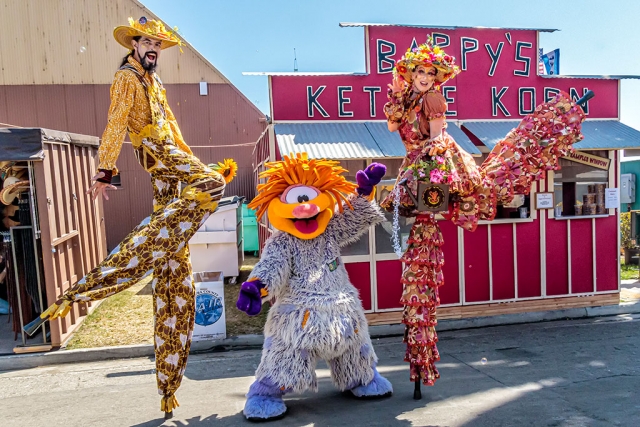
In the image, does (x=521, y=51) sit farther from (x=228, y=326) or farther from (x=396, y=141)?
(x=228, y=326)

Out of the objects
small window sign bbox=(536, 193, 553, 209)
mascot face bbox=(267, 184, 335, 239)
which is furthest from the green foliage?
mascot face bbox=(267, 184, 335, 239)

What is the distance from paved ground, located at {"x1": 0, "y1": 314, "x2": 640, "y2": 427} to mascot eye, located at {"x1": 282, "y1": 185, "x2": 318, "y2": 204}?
156cm

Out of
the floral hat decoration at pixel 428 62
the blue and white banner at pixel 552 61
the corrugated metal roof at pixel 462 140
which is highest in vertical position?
the blue and white banner at pixel 552 61

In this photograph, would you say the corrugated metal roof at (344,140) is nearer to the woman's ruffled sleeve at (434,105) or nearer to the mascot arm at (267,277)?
the woman's ruffled sleeve at (434,105)

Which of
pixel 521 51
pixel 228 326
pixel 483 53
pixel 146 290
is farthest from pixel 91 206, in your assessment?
pixel 521 51

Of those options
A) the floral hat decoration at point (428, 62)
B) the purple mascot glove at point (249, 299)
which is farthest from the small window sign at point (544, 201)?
the purple mascot glove at point (249, 299)

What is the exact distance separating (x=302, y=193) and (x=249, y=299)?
33.6 inches

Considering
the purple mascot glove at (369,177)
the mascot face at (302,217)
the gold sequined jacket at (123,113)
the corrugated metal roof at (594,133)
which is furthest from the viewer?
the corrugated metal roof at (594,133)

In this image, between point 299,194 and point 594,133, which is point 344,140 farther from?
point 594,133

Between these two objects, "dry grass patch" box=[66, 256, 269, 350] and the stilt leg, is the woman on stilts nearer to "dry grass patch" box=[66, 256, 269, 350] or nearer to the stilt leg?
the stilt leg

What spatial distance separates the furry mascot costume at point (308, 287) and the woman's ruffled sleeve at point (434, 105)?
21.5 inches

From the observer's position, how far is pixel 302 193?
12.0 ft

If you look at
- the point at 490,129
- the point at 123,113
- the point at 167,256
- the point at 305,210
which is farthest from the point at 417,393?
the point at 490,129

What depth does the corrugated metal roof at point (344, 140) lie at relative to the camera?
555 centimetres
